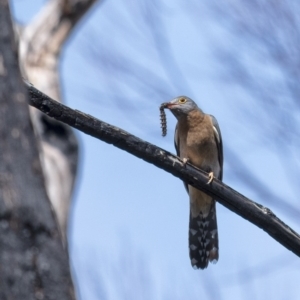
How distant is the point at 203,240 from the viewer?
6.59m

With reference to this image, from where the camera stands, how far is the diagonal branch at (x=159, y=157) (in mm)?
4289

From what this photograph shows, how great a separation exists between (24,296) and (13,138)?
48cm

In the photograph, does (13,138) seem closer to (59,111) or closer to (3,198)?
(3,198)

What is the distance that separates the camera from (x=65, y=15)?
863cm

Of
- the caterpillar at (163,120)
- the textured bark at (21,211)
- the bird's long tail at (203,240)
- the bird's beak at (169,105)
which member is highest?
the bird's beak at (169,105)

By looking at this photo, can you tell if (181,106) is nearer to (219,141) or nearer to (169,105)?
(169,105)

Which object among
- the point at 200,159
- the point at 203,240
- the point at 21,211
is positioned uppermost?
the point at 200,159

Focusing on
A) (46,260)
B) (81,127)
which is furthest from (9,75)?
(81,127)

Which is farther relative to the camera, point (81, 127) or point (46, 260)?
point (81, 127)

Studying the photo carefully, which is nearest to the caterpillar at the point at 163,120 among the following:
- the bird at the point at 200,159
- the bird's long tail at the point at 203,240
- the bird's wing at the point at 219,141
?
the bird at the point at 200,159

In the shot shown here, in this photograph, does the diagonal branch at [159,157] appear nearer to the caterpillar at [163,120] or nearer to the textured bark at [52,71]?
the caterpillar at [163,120]

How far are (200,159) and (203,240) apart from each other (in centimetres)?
74

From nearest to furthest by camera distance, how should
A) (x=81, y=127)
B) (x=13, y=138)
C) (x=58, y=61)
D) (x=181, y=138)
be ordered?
(x=13, y=138), (x=81, y=127), (x=181, y=138), (x=58, y=61)

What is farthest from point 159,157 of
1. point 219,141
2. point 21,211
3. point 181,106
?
point 219,141
